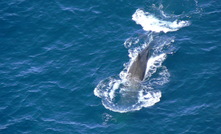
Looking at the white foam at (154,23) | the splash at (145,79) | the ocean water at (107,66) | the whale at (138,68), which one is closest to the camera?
the ocean water at (107,66)

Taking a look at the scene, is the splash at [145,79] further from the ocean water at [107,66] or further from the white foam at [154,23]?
the ocean water at [107,66]

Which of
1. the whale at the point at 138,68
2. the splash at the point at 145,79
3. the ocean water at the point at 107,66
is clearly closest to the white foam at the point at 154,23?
the splash at the point at 145,79

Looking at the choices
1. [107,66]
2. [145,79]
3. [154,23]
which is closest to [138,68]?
[145,79]

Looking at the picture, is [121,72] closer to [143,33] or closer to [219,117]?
[143,33]

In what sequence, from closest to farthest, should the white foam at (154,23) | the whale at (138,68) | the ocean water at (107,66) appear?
the ocean water at (107,66) < the whale at (138,68) < the white foam at (154,23)

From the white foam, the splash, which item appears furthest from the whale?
the white foam

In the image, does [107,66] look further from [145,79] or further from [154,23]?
[154,23]

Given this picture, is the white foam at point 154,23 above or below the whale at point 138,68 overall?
above

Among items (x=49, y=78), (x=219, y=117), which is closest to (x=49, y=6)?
(x=49, y=78)
